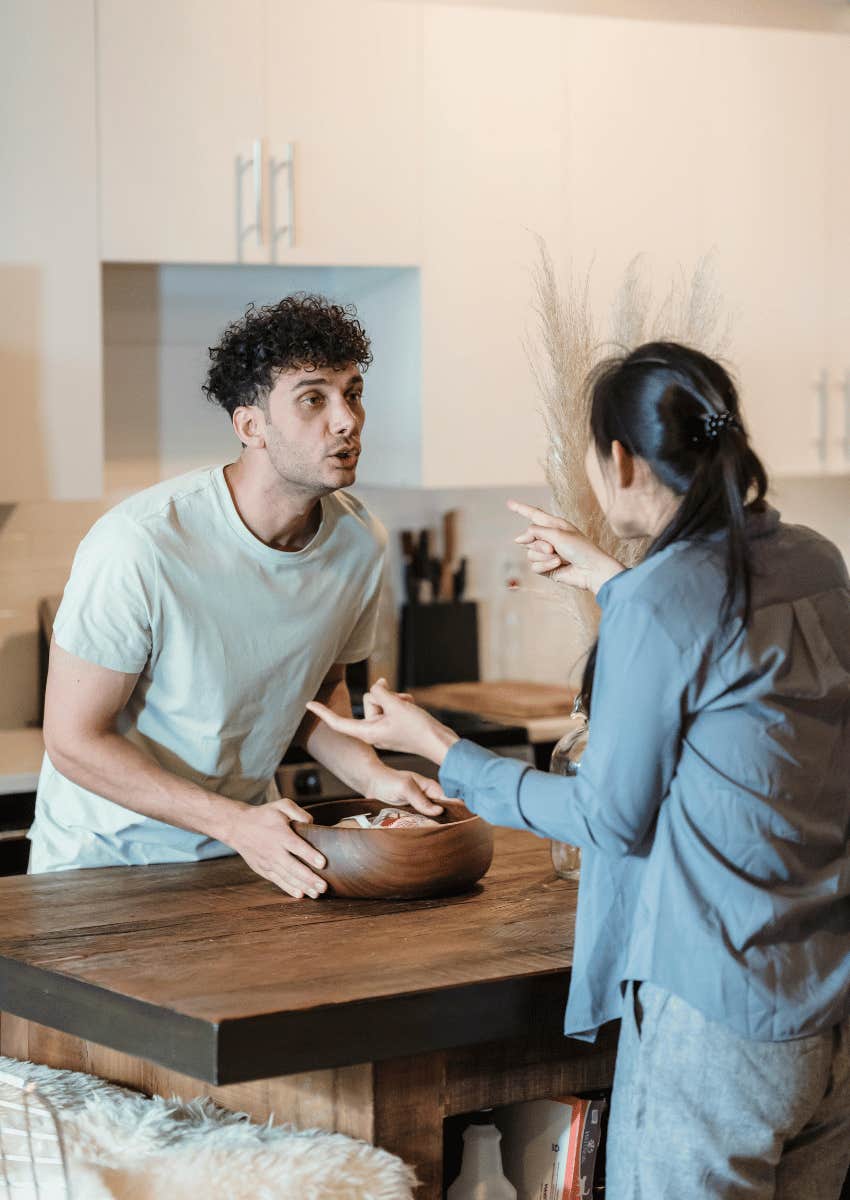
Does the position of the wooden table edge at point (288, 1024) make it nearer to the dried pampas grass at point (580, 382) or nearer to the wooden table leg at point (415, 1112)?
the wooden table leg at point (415, 1112)

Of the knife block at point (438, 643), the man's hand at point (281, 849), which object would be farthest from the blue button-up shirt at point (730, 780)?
the knife block at point (438, 643)

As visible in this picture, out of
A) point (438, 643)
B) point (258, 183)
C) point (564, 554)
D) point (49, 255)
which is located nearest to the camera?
point (564, 554)

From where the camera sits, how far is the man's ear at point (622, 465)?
1644 mm

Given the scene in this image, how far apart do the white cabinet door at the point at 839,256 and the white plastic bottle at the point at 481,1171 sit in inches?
103

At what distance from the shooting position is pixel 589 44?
12.3 feet

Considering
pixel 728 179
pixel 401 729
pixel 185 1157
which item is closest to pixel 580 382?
pixel 401 729

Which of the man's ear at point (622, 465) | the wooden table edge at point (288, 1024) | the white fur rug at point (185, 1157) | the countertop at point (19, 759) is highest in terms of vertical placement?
the man's ear at point (622, 465)

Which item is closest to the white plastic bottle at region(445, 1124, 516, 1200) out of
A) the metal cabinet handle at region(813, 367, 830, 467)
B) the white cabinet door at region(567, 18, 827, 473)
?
the white cabinet door at region(567, 18, 827, 473)

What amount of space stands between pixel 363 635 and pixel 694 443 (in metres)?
1.11

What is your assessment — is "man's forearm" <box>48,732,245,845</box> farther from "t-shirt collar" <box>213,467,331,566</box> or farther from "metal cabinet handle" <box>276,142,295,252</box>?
"metal cabinet handle" <box>276,142,295,252</box>

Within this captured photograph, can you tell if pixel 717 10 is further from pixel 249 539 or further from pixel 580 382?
pixel 249 539

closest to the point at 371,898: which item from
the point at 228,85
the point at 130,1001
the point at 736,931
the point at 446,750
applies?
the point at 446,750

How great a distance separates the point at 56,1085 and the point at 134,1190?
320 mm

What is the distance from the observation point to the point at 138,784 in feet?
7.26
